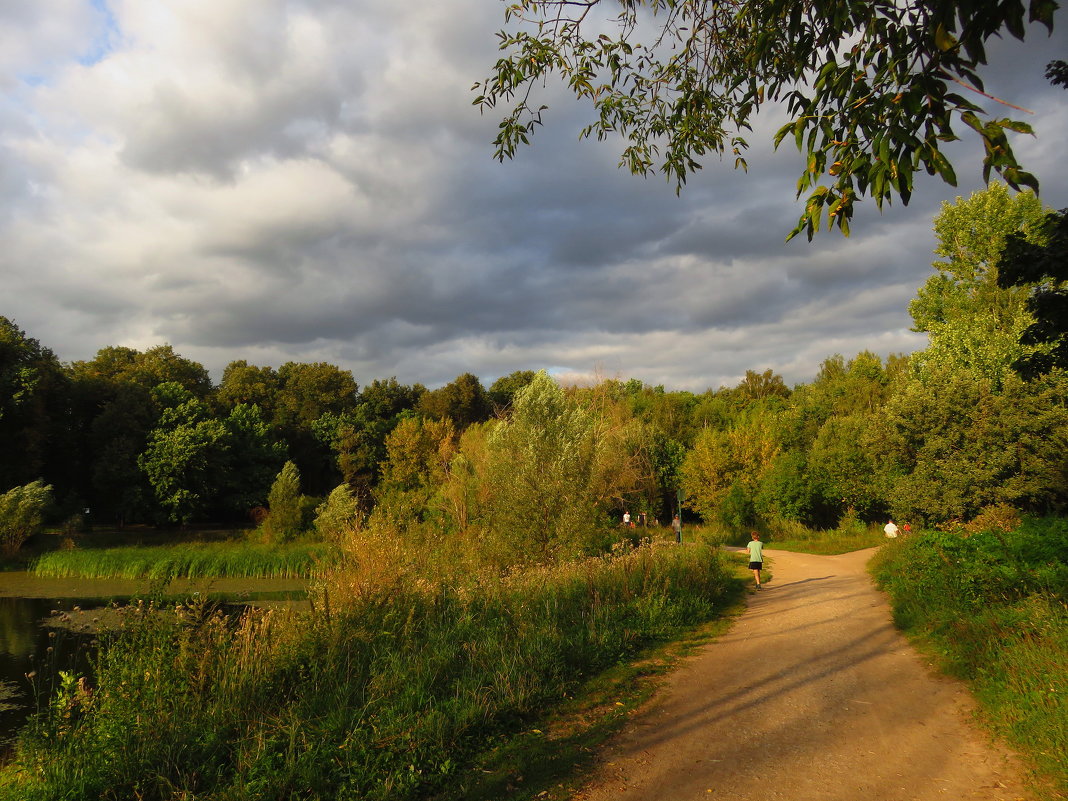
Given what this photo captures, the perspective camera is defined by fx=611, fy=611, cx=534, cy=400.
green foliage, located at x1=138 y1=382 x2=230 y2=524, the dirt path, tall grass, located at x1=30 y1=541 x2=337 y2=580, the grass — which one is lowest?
the grass

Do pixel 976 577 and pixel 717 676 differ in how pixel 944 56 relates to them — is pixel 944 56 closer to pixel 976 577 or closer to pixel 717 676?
pixel 717 676

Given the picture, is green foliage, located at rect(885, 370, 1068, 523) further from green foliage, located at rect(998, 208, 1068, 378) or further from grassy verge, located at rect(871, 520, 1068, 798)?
green foliage, located at rect(998, 208, 1068, 378)

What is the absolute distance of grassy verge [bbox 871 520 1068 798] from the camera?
503cm

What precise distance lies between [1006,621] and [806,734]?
383 cm

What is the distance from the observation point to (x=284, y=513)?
37.1 metres

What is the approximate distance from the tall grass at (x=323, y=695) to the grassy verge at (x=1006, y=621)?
392 centimetres

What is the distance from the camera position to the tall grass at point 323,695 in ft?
14.3

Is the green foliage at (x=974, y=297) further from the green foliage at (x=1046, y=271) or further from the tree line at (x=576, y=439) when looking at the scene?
the green foliage at (x=1046, y=271)

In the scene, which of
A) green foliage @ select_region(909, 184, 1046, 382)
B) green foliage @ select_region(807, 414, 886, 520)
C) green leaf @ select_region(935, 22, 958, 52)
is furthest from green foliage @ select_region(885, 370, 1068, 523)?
green leaf @ select_region(935, 22, 958, 52)

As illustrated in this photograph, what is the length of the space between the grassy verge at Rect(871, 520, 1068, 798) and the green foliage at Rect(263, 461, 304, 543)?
107ft

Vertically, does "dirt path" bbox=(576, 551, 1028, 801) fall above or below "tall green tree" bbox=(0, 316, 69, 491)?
below

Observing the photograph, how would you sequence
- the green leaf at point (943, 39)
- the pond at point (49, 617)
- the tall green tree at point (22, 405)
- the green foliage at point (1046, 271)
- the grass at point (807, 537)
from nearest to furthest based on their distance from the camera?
the green leaf at point (943, 39), the pond at point (49, 617), the green foliage at point (1046, 271), the grass at point (807, 537), the tall green tree at point (22, 405)

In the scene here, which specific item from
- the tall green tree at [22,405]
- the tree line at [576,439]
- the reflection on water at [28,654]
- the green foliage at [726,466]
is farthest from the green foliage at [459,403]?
the reflection on water at [28,654]

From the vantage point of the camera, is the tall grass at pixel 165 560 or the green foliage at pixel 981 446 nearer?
the green foliage at pixel 981 446
